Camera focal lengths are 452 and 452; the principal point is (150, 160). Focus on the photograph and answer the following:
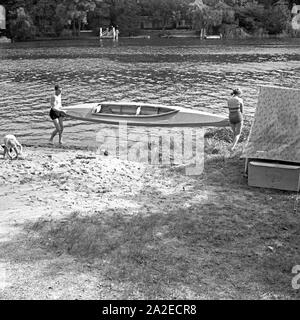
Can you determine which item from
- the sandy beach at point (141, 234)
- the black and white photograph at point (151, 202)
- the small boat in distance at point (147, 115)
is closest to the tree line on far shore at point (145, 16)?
the black and white photograph at point (151, 202)

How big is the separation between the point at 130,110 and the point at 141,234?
1557 cm

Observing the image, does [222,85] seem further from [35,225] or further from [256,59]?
[35,225]

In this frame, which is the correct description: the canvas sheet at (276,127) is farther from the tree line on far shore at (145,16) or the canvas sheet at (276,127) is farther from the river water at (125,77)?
the tree line on far shore at (145,16)

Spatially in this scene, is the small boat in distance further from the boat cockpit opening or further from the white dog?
the white dog

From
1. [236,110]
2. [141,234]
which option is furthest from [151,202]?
[236,110]

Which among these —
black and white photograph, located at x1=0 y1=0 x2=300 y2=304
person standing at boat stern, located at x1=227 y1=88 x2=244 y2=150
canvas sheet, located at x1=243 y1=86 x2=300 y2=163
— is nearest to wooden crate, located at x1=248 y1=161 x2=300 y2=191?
black and white photograph, located at x1=0 y1=0 x2=300 y2=304

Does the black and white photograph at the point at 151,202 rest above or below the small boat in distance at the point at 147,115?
below

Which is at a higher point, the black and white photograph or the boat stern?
the boat stern

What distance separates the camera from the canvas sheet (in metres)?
13.8

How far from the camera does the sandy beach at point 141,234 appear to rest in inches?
332

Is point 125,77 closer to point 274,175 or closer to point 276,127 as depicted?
point 276,127

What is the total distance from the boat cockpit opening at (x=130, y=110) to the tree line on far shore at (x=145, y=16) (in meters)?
76.5

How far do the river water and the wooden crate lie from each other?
10.2 m

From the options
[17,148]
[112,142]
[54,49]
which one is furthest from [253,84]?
[54,49]
